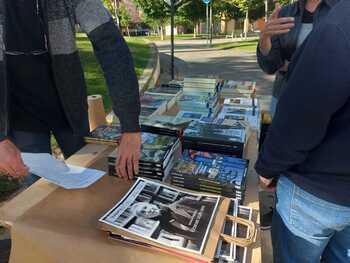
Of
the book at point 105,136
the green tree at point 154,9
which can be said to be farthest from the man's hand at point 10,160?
the green tree at point 154,9

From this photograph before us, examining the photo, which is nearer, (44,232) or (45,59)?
(44,232)

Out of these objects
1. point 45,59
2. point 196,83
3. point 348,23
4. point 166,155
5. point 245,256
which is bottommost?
point 245,256

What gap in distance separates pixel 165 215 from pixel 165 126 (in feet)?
2.35

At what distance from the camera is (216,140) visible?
152 centimetres

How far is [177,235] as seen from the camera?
1.01 metres

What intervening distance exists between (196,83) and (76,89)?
961mm

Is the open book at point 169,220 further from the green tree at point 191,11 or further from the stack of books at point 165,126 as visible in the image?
the green tree at point 191,11

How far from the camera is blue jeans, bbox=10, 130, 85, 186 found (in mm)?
1632

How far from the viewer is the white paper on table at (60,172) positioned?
134 cm

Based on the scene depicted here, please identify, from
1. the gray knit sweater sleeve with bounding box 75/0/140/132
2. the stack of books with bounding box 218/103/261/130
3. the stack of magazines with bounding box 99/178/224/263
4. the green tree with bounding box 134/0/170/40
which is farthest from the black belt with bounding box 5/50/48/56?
the green tree with bounding box 134/0/170/40

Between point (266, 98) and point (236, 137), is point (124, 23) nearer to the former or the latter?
point (266, 98)

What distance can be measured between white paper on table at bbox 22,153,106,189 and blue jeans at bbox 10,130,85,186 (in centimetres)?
20

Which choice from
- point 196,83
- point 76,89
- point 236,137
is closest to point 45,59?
point 76,89

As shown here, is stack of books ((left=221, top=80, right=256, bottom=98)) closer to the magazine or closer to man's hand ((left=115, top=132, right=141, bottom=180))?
man's hand ((left=115, top=132, right=141, bottom=180))
